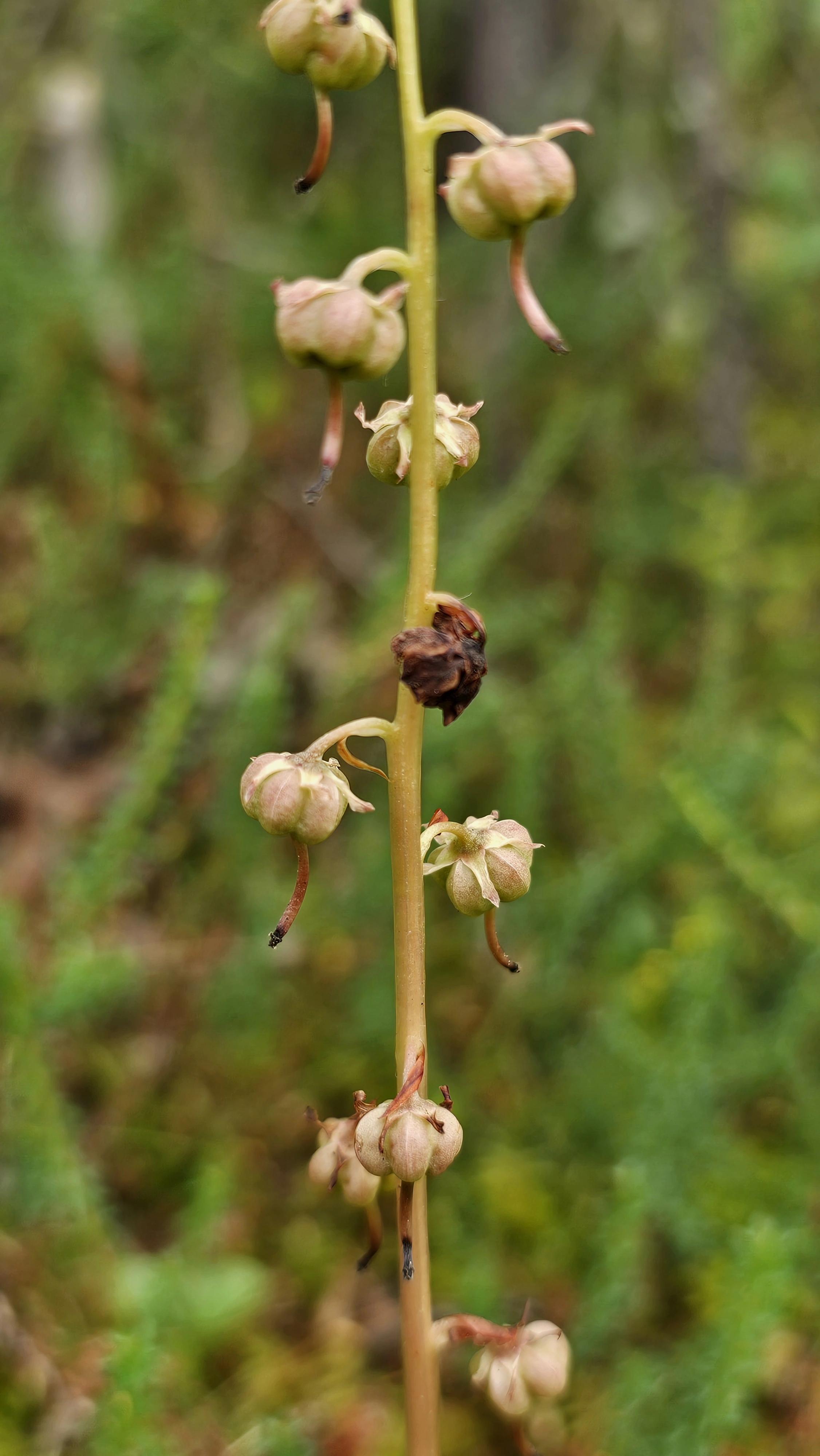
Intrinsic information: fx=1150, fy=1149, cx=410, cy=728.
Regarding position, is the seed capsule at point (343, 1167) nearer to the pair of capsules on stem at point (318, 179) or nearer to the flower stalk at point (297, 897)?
the flower stalk at point (297, 897)

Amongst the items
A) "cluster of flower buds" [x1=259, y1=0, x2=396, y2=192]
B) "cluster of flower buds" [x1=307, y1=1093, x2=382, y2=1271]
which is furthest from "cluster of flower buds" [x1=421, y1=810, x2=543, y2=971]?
"cluster of flower buds" [x1=259, y1=0, x2=396, y2=192]

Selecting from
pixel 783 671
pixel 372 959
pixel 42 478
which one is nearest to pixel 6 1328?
pixel 372 959

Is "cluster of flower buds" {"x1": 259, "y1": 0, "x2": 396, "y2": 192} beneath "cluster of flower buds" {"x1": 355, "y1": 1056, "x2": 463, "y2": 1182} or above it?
above

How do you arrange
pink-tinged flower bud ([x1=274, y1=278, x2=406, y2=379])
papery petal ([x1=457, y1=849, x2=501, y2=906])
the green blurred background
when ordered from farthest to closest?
the green blurred background, papery petal ([x1=457, y1=849, x2=501, y2=906]), pink-tinged flower bud ([x1=274, y1=278, x2=406, y2=379])

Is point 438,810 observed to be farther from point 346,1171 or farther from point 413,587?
point 346,1171

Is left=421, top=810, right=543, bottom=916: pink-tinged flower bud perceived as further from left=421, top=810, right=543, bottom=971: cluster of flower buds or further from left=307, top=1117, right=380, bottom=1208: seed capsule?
left=307, top=1117, right=380, bottom=1208: seed capsule

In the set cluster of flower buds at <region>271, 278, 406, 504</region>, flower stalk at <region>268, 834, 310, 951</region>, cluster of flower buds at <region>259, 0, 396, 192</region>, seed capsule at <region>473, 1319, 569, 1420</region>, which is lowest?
seed capsule at <region>473, 1319, 569, 1420</region>

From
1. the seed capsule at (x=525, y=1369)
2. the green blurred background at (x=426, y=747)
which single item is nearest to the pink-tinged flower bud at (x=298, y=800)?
the seed capsule at (x=525, y=1369)

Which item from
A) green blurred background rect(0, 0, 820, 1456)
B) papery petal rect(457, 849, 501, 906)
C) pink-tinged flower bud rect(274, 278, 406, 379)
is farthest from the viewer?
green blurred background rect(0, 0, 820, 1456)
